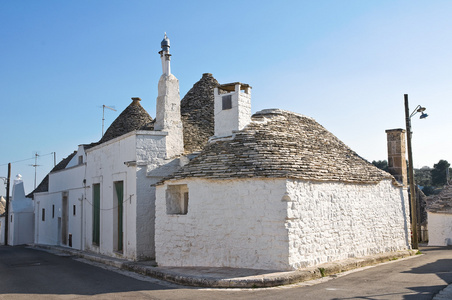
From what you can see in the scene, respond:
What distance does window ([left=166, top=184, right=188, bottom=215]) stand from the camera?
1237cm

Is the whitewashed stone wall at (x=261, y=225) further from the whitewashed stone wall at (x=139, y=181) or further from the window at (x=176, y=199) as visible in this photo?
the whitewashed stone wall at (x=139, y=181)

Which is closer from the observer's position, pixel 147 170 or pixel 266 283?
pixel 266 283

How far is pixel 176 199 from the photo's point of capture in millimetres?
12594

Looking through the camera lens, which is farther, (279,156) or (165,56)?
(165,56)

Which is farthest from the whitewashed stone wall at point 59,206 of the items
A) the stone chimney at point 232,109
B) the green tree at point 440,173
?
the green tree at point 440,173

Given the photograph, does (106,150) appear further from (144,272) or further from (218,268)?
(218,268)

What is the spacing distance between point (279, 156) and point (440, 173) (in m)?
59.3

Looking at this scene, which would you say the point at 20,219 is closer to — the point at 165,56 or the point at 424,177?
the point at 165,56

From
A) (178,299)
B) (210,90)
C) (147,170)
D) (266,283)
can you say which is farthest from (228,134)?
(210,90)

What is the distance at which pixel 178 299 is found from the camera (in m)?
8.02

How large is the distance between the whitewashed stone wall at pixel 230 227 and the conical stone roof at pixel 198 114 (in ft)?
14.5

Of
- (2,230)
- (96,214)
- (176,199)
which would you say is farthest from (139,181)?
(2,230)

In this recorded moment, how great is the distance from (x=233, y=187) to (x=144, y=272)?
3.65m

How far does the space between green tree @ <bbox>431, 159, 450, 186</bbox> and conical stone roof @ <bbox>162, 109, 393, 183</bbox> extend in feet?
175
